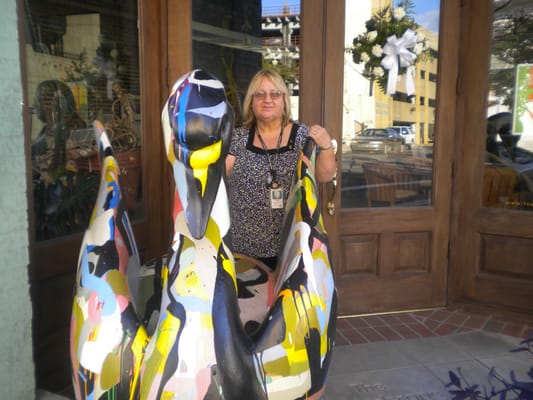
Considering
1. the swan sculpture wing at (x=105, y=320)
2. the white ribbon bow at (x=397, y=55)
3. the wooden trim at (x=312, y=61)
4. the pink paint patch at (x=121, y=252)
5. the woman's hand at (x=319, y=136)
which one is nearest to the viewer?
the swan sculpture wing at (x=105, y=320)

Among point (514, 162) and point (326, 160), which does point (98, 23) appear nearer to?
point (326, 160)

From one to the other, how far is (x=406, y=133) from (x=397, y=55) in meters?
0.67

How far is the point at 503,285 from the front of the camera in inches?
171

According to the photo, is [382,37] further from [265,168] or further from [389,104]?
[265,168]

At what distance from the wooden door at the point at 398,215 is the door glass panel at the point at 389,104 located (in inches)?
0.5

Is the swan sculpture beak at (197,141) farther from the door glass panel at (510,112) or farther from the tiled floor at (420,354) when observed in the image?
the door glass panel at (510,112)

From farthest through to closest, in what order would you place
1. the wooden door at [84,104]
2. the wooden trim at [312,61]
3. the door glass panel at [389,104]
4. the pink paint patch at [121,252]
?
the door glass panel at [389,104] → the wooden trim at [312,61] → the wooden door at [84,104] → the pink paint patch at [121,252]

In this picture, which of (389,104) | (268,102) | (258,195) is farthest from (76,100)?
(389,104)

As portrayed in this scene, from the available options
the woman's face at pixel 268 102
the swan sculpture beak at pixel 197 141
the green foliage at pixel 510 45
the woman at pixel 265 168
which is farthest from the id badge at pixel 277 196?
the green foliage at pixel 510 45

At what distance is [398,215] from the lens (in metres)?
4.37

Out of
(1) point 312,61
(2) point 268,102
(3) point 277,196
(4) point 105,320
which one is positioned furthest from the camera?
(1) point 312,61

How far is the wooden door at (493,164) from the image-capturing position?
425 centimetres

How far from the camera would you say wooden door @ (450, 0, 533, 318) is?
13.9ft

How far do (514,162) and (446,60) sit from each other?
1076mm
